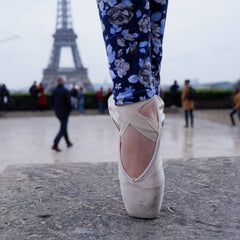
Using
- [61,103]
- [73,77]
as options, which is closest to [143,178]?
[61,103]

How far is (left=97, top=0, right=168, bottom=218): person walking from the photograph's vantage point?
124cm

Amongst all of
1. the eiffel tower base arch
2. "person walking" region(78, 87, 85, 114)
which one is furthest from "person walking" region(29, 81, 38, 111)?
the eiffel tower base arch

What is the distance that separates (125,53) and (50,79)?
129 feet

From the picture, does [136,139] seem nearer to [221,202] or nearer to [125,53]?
[125,53]

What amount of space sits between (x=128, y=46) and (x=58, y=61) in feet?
136

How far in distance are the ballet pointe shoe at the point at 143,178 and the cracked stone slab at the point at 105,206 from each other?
0.13 feet

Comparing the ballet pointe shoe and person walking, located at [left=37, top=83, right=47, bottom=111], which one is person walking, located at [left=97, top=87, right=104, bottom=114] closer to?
person walking, located at [left=37, top=83, right=47, bottom=111]

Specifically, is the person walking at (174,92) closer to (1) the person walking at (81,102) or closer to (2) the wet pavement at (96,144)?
(1) the person walking at (81,102)

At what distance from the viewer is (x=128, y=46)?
1.24 m

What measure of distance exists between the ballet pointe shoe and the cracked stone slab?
0.13ft

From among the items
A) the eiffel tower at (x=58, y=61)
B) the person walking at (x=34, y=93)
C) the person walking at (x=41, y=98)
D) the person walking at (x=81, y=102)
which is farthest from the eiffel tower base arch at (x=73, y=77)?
the person walking at (x=81, y=102)

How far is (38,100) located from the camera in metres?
18.5

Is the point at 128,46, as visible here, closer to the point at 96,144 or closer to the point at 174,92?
the point at 96,144

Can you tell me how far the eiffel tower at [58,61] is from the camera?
3959 centimetres
